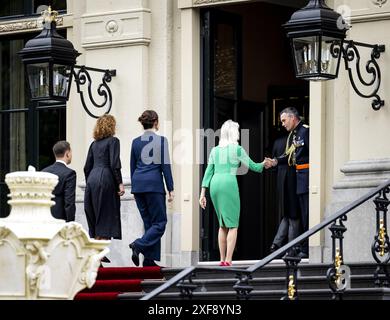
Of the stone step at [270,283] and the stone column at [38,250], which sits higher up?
the stone column at [38,250]

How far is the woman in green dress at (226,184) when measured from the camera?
16359 mm

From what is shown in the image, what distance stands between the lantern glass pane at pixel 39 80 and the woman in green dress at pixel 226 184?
2.02m

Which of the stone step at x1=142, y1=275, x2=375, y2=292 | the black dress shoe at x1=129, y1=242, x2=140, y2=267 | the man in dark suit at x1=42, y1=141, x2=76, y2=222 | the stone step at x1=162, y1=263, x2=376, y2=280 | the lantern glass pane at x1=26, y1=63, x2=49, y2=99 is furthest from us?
the lantern glass pane at x1=26, y1=63, x2=49, y2=99

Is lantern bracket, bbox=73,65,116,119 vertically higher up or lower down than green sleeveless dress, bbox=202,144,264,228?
higher up

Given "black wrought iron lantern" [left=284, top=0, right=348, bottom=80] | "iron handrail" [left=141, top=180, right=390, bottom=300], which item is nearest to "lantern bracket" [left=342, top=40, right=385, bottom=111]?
"black wrought iron lantern" [left=284, top=0, right=348, bottom=80]

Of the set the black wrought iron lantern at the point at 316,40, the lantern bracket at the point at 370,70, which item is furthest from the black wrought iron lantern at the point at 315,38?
the lantern bracket at the point at 370,70

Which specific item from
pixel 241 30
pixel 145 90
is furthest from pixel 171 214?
pixel 241 30

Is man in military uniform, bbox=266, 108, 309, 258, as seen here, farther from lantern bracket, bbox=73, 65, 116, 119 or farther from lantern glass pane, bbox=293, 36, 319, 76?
lantern bracket, bbox=73, 65, 116, 119

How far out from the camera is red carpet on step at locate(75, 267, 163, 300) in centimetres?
1513

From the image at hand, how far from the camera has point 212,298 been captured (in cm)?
1409

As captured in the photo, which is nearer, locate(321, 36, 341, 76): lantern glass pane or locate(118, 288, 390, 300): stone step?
locate(118, 288, 390, 300): stone step

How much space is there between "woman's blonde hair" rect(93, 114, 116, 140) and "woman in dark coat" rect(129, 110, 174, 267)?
15.1 inches

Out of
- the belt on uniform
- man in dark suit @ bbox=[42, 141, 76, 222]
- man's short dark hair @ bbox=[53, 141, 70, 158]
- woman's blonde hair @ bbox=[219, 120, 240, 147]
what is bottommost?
man in dark suit @ bbox=[42, 141, 76, 222]

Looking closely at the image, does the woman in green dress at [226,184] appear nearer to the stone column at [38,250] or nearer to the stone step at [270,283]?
the stone step at [270,283]
